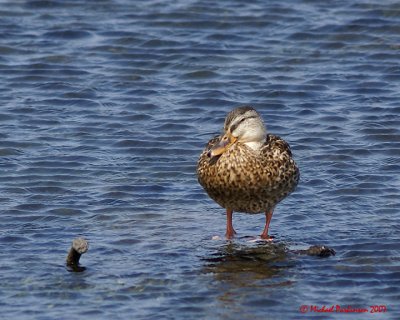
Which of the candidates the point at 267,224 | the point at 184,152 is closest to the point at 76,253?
the point at 267,224

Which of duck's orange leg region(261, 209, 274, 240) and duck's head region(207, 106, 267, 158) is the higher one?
duck's head region(207, 106, 267, 158)

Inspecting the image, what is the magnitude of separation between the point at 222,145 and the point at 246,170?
319 millimetres

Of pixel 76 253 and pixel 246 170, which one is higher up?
pixel 246 170

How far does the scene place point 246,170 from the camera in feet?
35.7

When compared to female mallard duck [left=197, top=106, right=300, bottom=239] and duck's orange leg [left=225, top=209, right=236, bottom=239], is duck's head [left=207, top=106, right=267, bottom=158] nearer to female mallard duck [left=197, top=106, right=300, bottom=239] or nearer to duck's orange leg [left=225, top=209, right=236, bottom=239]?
female mallard duck [left=197, top=106, right=300, bottom=239]

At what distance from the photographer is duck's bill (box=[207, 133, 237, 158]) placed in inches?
428

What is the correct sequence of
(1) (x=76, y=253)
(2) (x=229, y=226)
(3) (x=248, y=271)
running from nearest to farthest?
(1) (x=76, y=253)
(3) (x=248, y=271)
(2) (x=229, y=226)

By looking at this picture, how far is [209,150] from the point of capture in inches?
435

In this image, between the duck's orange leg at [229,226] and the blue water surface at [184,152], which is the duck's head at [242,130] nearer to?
the duck's orange leg at [229,226]

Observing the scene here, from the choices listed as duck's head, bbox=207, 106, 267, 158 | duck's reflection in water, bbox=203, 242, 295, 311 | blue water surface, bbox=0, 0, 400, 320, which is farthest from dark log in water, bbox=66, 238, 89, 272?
duck's head, bbox=207, 106, 267, 158

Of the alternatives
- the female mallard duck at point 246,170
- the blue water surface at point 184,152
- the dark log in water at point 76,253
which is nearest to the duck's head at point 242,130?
the female mallard duck at point 246,170

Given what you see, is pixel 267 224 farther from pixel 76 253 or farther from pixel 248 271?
pixel 76 253

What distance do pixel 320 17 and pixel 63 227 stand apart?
25.0 feet

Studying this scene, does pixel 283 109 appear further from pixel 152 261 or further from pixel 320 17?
pixel 152 261
